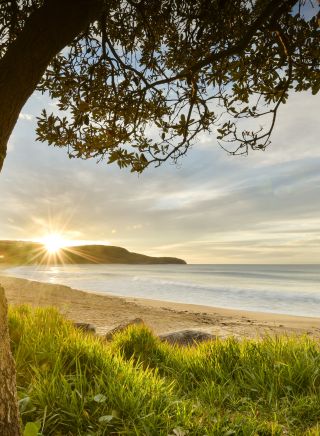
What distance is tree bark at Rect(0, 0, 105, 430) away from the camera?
222cm

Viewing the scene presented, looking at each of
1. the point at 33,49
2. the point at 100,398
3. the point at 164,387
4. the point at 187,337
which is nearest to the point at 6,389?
the point at 100,398

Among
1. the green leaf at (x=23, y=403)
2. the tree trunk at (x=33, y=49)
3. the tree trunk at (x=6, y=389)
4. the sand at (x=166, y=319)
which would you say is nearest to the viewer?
the tree trunk at (x=6, y=389)

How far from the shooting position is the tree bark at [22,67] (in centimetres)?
222

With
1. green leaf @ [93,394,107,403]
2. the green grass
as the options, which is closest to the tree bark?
the green grass

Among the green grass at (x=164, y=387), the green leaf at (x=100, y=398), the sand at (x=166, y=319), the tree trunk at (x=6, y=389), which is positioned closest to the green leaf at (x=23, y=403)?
the green grass at (x=164, y=387)

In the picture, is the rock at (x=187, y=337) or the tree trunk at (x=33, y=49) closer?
the tree trunk at (x=33, y=49)

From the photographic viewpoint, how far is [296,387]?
4430 millimetres

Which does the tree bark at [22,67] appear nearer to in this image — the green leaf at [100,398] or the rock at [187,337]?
the green leaf at [100,398]

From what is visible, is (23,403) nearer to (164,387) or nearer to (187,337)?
(164,387)

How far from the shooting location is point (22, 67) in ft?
7.64

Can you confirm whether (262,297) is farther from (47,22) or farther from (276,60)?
(47,22)

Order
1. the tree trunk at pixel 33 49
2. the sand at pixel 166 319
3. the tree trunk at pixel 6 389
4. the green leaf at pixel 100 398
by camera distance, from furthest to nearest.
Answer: the sand at pixel 166 319 → the green leaf at pixel 100 398 → the tree trunk at pixel 33 49 → the tree trunk at pixel 6 389

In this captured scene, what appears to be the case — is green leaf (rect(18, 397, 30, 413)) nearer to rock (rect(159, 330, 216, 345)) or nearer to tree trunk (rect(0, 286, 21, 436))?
tree trunk (rect(0, 286, 21, 436))

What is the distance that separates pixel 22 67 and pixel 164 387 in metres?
3.09
